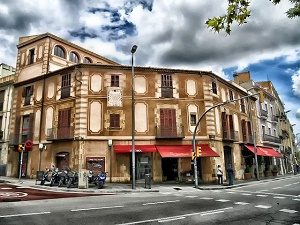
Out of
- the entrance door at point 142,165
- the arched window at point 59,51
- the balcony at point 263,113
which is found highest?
the arched window at point 59,51

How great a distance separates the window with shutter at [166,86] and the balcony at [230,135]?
6.12m

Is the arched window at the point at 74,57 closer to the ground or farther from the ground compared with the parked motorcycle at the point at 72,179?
farther from the ground

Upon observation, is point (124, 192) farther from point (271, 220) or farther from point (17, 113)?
point (17, 113)

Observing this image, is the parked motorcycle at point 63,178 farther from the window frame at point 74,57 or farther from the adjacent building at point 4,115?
the window frame at point 74,57

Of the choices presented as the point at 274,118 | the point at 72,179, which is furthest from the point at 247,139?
the point at 72,179

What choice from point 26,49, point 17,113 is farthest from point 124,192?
point 26,49

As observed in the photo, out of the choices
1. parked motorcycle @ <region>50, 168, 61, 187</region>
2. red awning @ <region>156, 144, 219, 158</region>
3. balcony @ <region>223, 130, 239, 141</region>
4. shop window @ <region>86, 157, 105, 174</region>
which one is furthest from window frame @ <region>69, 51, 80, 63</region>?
balcony @ <region>223, 130, 239, 141</region>

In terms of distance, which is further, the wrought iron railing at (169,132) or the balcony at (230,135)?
the balcony at (230,135)

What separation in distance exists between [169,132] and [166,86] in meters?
4.03

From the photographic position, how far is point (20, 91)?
2728cm

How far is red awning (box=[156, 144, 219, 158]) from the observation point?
21.4m

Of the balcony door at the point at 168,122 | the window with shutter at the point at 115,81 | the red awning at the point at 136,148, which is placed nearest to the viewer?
the red awning at the point at 136,148

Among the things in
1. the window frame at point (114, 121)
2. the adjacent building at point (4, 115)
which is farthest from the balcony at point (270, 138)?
the adjacent building at point (4, 115)

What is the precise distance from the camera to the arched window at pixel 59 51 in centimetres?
2817
